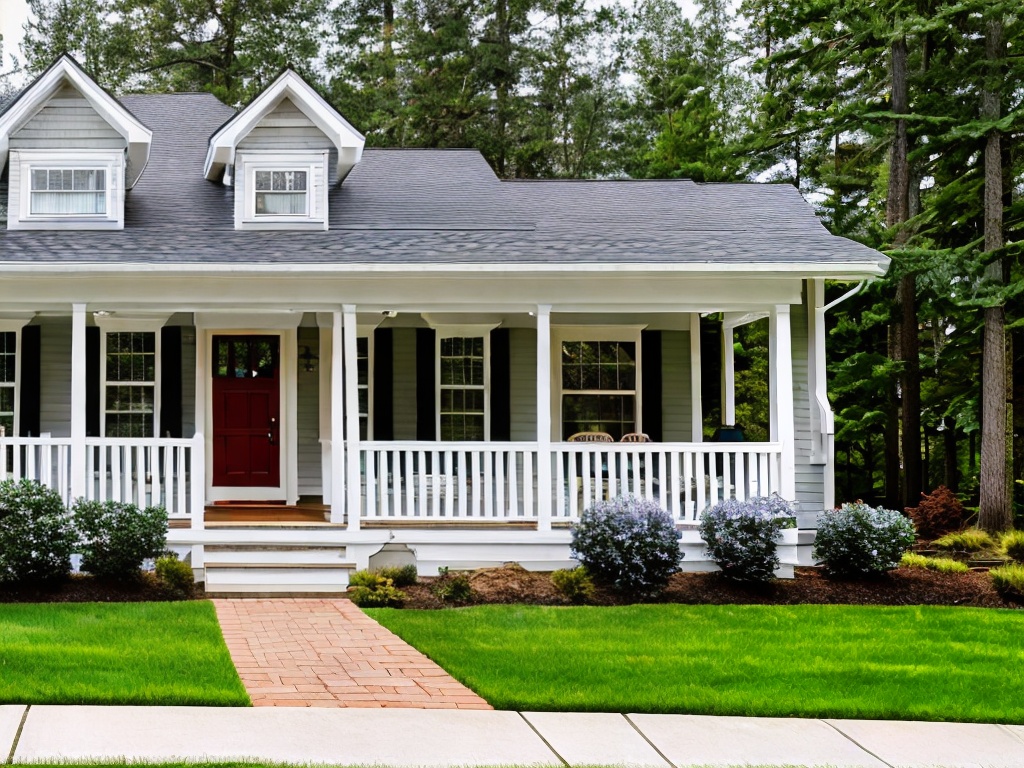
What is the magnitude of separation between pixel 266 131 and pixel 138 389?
3559mm

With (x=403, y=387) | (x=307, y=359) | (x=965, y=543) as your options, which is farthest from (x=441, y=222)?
(x=965, y=543)

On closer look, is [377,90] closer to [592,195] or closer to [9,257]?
[592,195]

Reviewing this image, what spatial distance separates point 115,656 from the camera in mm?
8117

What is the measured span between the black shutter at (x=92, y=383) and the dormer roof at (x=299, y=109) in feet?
8.92

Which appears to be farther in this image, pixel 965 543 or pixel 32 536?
pixel 965 543

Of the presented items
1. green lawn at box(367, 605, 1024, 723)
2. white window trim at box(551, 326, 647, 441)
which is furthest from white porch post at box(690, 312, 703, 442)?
green lawn at box(367, 605, 1024, 723)

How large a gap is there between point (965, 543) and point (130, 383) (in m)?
11.6

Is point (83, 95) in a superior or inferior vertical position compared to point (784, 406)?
superior

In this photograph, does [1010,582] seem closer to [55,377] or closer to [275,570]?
[275,570]

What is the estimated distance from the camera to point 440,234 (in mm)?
13750

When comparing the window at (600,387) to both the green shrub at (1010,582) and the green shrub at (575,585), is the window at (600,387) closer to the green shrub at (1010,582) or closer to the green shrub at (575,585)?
the green shrub at (575,585)

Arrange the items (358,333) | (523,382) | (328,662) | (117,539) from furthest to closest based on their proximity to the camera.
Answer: (523,382), (358,333), (117,539), (328,662)

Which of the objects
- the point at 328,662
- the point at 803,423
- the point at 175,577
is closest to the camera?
the point at 328,662

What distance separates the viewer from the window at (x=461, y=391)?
15.0 m
